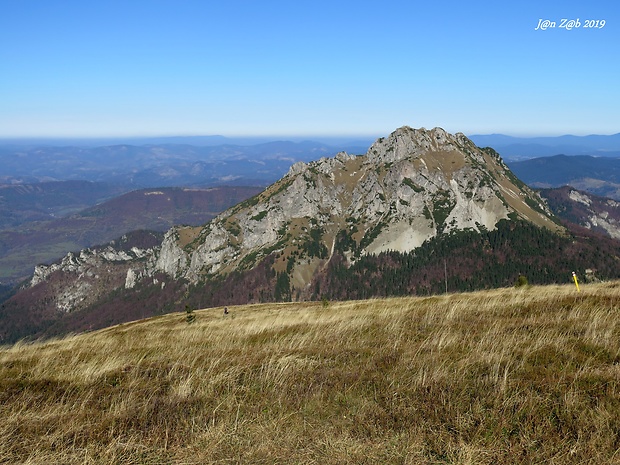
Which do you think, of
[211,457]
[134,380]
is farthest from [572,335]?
[134,380]

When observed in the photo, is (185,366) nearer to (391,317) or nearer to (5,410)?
(5,410)

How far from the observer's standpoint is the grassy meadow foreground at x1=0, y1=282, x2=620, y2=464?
4773 mm

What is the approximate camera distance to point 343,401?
20.1ft

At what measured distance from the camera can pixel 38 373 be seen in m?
8.95

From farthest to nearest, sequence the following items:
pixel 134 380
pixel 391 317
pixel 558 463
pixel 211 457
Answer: pixel 391 317 → pixel 134 380 → pixel 211 457 → pixel 558 463

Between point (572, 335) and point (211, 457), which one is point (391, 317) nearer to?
point (572, 335)

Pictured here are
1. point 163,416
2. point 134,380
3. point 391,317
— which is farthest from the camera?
point 391,317

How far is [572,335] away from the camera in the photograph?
8.52 metres

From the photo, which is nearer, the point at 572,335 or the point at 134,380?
the point at 134,380

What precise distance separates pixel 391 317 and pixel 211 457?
8.95m

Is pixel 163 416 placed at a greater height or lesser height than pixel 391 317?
greater

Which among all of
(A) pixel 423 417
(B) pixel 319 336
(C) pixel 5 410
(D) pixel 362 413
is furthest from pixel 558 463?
(C) pixel 5 410

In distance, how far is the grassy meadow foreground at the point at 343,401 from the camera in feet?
15.7

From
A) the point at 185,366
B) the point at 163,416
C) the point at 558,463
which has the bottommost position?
the point at 185,366
